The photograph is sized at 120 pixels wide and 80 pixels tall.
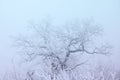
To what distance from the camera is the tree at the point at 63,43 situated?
5406 mm

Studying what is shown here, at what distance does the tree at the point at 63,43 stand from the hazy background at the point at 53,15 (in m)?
0.51

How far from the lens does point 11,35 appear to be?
6301 mm

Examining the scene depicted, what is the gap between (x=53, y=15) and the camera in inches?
272

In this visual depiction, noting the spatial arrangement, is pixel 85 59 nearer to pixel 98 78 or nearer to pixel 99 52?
pixel 99 52

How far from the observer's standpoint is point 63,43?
18.4 ft

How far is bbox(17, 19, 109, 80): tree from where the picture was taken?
5406 mm

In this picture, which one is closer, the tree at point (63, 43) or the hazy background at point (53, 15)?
the tree at point (63, 43)

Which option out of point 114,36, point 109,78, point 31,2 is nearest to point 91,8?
point 114,36

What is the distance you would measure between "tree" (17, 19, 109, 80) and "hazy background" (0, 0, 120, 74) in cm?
51

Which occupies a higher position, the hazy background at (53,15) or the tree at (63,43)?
the hazy background at (53,15)

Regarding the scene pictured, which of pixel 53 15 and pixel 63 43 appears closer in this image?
pixel 63 43

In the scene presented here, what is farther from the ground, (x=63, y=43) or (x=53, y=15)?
(x=53, y=15)

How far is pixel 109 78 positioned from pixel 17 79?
1.22 metres

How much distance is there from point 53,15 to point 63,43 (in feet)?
5.33
